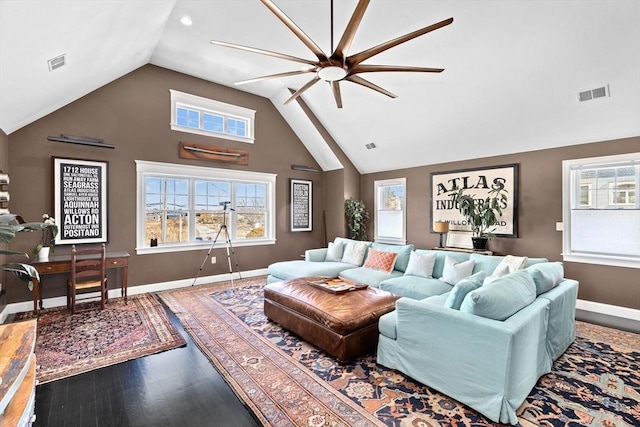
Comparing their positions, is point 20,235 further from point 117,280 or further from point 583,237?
point 583,237

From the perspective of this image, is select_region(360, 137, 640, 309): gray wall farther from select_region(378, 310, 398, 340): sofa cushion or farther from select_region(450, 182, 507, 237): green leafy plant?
select_region(378, 310, 398, 340): sofa cushion

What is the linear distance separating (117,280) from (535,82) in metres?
6.76

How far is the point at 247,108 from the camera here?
6242mm

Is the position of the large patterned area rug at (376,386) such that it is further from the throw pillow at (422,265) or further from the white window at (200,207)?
the white window at (200,207)

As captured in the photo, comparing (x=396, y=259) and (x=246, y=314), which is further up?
(x=396, y=259)

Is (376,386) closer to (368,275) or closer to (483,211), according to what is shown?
(368,275)

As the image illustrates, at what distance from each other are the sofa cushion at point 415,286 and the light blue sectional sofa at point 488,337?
1.94ft

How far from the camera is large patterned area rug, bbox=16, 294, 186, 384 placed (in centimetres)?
274

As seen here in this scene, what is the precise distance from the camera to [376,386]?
2400mm

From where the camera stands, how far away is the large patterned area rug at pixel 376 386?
2.05m

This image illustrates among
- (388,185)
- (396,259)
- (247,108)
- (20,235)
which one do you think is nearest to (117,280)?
(20,235)

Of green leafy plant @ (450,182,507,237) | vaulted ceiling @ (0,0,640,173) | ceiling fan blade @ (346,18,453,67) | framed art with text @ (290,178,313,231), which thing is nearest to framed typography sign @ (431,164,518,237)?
green leafy plant @ (450,182,507,237)

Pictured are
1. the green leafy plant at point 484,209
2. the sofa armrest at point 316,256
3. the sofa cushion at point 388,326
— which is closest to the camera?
the sofa cushion at point 388,326

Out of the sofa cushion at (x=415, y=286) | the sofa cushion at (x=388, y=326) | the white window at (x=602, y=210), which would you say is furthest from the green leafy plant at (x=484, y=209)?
the sofa cushion at (x=388, y=326)
